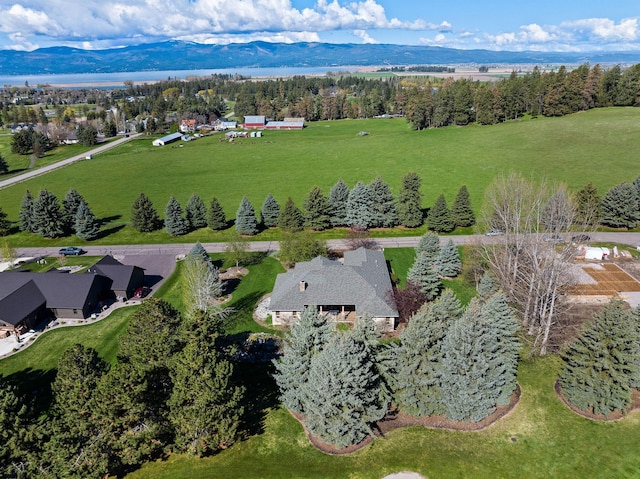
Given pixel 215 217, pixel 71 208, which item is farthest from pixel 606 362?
pixel 71 208

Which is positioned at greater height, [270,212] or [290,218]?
[290,218]

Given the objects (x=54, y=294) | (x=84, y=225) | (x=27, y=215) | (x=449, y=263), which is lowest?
(x=54, y=294)

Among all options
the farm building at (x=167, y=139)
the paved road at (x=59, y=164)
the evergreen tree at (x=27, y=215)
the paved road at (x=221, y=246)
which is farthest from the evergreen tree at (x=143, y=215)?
the farm building at (x=167, y=139)

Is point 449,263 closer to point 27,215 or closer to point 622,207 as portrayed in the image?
point 622,207

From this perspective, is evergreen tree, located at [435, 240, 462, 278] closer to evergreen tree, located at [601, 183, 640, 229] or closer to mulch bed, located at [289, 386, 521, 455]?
mulch bed, located at [289, 386, 521, 455]

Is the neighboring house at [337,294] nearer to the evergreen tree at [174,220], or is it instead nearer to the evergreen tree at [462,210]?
the evergreen tree at [462,210]

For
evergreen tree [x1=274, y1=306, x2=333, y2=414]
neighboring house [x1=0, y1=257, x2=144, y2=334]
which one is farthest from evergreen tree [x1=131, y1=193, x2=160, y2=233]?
evergreen tree [x1=274, y1=306, x2=333, y2=414]
